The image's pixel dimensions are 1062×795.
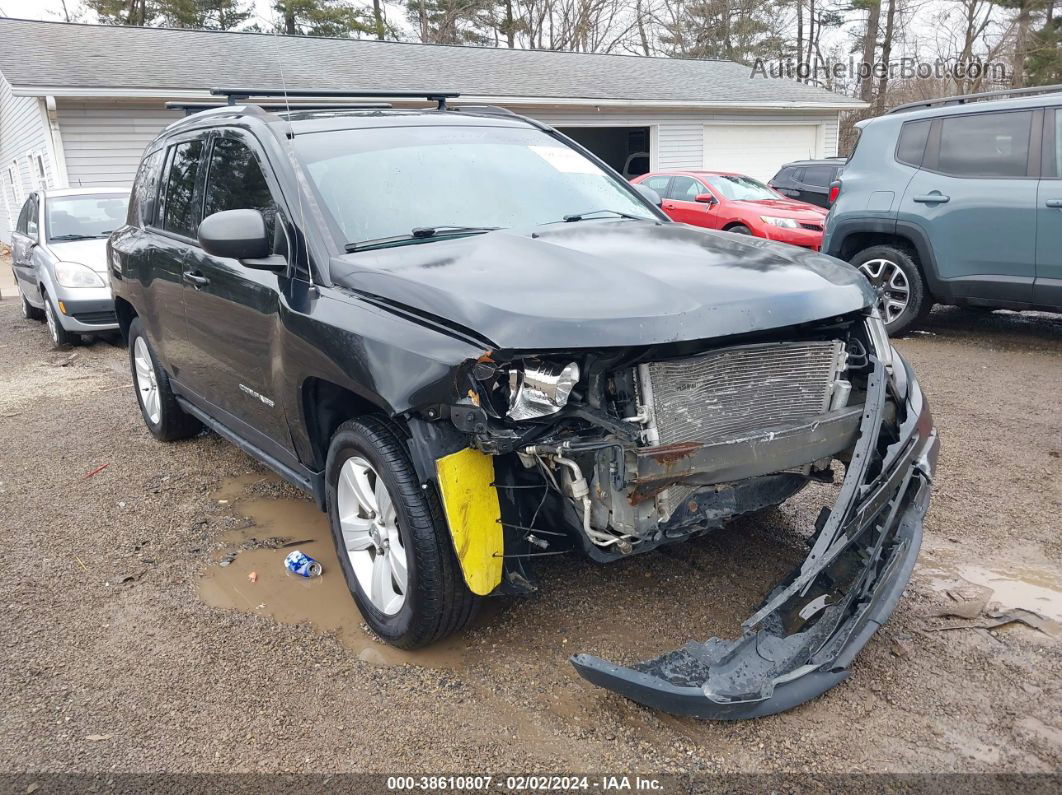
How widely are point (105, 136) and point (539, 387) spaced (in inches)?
584

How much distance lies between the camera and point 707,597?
3252mm

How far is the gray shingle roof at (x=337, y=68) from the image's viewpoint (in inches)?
585

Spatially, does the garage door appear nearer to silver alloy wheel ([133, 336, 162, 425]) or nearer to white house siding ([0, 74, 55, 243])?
white house siding ([0, 74, 55, 243])

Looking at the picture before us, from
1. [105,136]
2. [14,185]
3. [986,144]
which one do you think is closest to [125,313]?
[986,144]

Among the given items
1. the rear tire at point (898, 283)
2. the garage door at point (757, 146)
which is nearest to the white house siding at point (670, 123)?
the garage door at point (757, 146)

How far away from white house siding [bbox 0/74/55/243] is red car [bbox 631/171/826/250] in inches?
407

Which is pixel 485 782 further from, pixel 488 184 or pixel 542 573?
pixel 488 184

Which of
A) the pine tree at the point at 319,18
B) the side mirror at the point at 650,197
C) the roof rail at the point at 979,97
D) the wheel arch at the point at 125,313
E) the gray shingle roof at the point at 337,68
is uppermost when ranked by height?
the pine tree at the point at 319,18

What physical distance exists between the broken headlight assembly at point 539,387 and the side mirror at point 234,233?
129 cm

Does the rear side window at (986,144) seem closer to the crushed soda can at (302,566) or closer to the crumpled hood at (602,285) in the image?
the crumpled hood at (602,285)

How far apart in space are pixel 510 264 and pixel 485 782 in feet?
5.17

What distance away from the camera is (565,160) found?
403 centimetres

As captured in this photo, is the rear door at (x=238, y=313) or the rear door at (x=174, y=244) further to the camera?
the rear door at (x=174, y=244)

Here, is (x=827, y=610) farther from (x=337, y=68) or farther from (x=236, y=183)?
(x=337, y=68)
